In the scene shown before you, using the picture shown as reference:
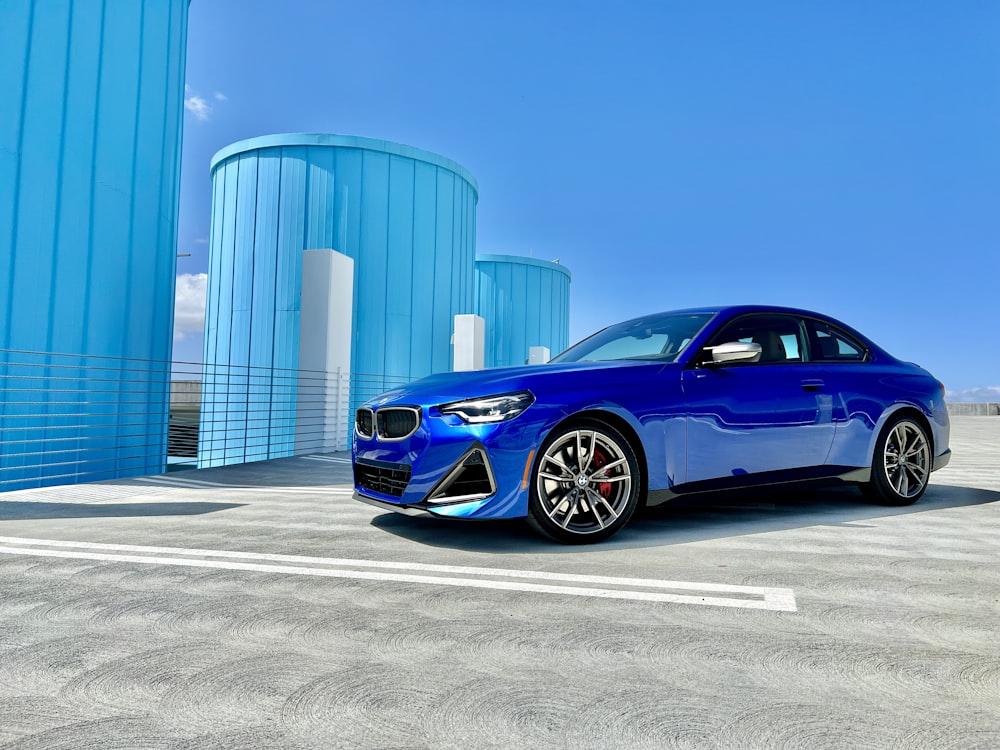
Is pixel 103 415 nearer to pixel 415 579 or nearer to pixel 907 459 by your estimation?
pixel 415 579

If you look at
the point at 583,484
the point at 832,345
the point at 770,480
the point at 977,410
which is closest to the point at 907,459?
the point at 832,345

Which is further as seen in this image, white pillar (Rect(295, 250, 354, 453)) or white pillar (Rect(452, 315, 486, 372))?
white pillar (Rect(452, 315, 486, 372))

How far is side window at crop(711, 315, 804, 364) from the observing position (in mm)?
4547

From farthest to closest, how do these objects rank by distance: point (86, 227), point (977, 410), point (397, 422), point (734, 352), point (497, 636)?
point (977, 410), point (86, 227), point (734, 352), point (397, 422), point (497, 636)

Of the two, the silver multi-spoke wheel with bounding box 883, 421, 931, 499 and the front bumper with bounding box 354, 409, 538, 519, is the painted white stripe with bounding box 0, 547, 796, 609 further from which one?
the silver multi-spoke wheel with bounding box 883, 421, 931, 499

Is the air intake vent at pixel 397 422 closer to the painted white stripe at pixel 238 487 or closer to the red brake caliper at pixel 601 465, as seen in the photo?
the red brake caliper at pixel 601 465

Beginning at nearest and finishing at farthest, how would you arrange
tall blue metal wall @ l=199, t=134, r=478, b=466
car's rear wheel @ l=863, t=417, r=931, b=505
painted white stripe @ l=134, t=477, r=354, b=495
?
car's rear wheel @ l=863, t=417, r=931, b=505 < painted white stripe @ l=134, t=477, r=354, b=495 < tall blue metal wall @ l=199, t=134, r=478, b=466

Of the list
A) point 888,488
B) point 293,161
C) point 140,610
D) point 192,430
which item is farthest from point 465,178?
point 140,610

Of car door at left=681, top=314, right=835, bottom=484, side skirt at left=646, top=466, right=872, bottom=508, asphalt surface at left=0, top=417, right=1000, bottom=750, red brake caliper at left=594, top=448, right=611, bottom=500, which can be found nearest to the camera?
asphalt surface at left=0, top=417, right=1000, bottom=750

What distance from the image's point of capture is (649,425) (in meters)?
3.92

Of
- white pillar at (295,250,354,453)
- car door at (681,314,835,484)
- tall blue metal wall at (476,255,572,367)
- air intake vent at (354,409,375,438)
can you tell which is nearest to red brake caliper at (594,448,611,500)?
car door at (681,314,835,484)

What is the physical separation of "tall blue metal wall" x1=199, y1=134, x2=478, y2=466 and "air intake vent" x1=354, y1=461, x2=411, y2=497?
9.36 meters

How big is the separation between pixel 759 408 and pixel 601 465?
1194 millimetres

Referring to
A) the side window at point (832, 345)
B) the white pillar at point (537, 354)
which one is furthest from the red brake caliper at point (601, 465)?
the white pillar at point (537, 354)
